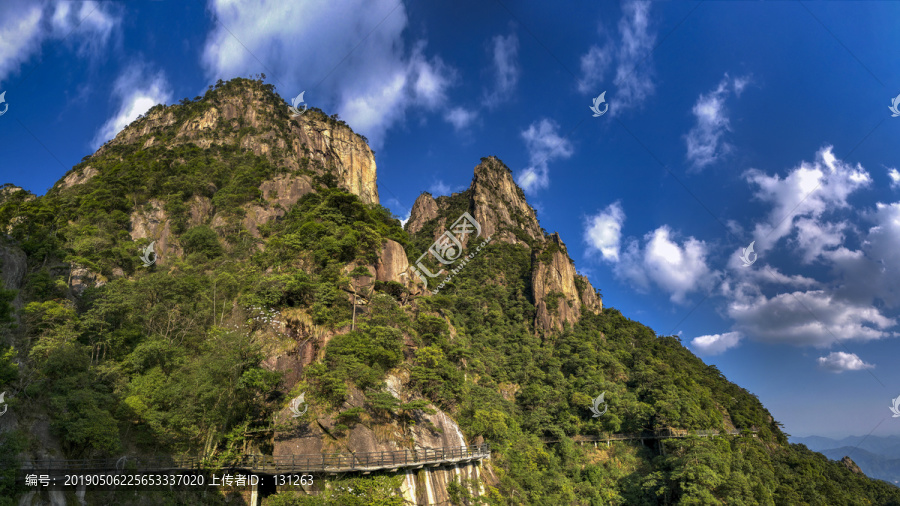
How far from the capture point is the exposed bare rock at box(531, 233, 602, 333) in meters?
70.7

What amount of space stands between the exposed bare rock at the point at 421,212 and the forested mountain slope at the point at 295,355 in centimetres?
3914

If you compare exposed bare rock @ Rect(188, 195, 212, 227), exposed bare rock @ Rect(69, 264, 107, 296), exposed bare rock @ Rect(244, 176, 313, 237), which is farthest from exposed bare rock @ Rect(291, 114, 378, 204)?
exposed bare rock @ Rect(69, 264, 107, 296)

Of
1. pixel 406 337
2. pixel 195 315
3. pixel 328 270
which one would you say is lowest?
pixel 406 337

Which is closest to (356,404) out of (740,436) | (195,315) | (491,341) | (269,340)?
(269,340)

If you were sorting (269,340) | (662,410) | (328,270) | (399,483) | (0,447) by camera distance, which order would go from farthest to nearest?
(662,410), (328,270), (269,340), (399,483), (0,447)

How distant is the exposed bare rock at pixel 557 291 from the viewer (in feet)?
232

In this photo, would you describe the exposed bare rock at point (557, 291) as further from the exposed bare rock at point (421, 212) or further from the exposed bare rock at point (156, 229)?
the exposed bare rock at point (156, 229)

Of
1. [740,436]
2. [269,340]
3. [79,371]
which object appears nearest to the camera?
[79,371]

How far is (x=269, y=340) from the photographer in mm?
27547

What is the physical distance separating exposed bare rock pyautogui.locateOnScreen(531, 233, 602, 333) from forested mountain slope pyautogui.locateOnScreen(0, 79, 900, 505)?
0.59 metres

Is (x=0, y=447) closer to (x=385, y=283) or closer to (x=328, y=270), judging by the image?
(x=328, y=270)

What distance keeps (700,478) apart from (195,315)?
41.7 metres

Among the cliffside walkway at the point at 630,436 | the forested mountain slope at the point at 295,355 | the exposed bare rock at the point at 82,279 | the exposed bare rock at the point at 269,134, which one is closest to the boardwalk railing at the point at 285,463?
the forested mountain slope at the point at 295,355

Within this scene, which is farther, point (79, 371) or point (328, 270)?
point (328, 270)
